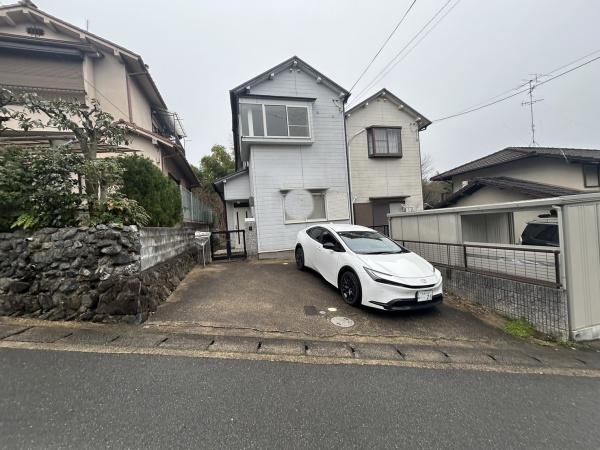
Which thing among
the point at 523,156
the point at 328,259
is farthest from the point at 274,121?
the point at 523,156

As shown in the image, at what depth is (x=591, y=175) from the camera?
1134cm

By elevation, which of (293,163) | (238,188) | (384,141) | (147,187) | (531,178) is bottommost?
(147,187)

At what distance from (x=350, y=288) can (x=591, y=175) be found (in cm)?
1345

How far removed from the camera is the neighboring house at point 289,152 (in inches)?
386

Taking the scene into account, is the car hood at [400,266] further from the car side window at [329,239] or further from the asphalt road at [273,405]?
the asphalt road at [273,405]

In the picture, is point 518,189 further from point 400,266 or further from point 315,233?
point 315,233

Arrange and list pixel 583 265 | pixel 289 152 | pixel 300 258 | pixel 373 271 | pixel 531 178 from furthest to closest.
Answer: pixel 531 178
pixel 289 152
pixel 300 258
pixel 373 271
pixel 583 265

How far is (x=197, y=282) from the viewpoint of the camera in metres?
6.50

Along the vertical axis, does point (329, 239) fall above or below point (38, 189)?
below

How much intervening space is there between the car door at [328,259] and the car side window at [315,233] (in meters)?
0.14

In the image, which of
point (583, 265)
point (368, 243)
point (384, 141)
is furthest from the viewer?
point (384, 141)

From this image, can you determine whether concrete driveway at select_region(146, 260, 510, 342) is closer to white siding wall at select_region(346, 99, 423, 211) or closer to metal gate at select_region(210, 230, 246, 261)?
metal gate at select_region(210, 230, 246, 261)

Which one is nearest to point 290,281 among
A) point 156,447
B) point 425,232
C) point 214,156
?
point 425,232

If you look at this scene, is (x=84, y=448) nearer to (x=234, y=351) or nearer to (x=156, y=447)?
(x=156, y=447)
